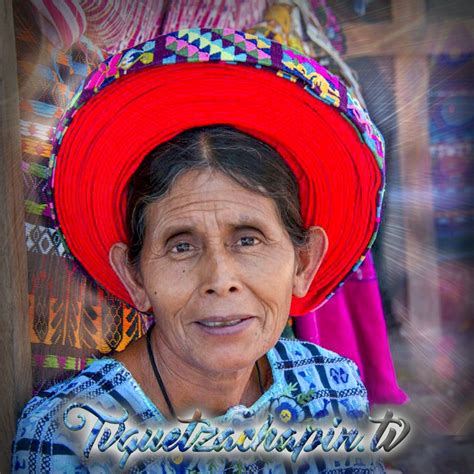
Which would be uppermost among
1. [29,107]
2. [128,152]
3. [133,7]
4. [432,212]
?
[133,7]

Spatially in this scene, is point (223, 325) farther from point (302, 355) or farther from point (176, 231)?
point (302, 355)

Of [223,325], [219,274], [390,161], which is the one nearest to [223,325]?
[223,325]

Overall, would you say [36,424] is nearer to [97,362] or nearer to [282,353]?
[97,362]

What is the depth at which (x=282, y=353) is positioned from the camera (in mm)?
1965

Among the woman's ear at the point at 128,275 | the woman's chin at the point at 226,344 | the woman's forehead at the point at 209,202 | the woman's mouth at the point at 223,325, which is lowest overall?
the woman's chin at the point at 226,344

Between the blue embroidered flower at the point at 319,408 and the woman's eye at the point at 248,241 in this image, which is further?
the blue embroidered flower at the point at 319,408

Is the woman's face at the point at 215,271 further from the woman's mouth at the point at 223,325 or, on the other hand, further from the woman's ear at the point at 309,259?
the woman's ear at the point at 309,259

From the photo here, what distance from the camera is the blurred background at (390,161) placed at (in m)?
1.84

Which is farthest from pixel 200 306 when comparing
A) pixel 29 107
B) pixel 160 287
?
pixel 29 107

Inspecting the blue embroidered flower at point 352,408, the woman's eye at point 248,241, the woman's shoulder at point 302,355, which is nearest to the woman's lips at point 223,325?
the woman's eye at point 248,241

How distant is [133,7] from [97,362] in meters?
1.07

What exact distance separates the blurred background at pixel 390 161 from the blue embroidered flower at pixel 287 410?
539 mm

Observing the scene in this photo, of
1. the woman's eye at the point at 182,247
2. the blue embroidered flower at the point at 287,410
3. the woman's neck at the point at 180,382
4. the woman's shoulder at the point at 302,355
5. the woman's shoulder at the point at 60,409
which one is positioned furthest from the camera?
the woman's shoulder at the point at 302,355

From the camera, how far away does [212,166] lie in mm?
1617
